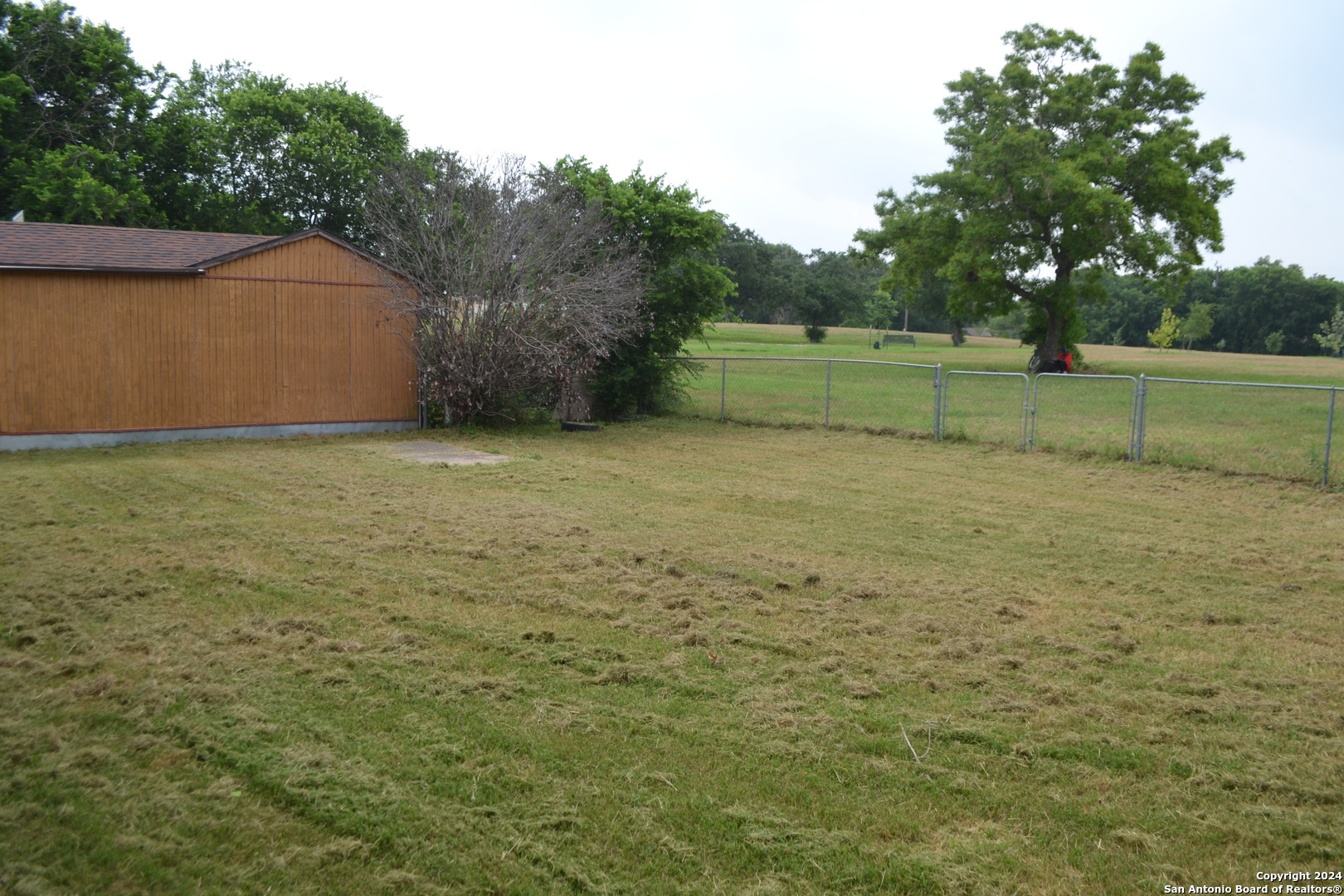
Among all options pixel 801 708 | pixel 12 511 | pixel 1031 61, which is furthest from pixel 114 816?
pixel 1031 61

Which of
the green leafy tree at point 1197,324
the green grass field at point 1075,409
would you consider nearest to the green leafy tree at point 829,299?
the green leafy tree at point 1197,324

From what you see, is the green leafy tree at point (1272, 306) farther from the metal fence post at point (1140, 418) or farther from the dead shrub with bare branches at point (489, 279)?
the dead shrub with bare branches at point (489, 279)

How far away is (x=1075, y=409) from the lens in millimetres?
21281

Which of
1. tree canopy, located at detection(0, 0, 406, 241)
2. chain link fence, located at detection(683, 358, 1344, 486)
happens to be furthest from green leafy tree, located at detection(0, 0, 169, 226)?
chain link fence, located at detection(683, 358, 1344, 486)

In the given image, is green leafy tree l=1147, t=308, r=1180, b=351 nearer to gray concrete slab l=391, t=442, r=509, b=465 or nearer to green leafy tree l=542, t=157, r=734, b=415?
green leafy tree l=542, t=157, r=734, b=415

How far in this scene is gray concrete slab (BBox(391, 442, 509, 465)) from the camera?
13.2 m

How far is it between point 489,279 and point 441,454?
3631mm

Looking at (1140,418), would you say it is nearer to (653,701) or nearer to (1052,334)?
(653,701)

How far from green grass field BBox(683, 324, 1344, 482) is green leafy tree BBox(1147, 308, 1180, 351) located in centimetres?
3688

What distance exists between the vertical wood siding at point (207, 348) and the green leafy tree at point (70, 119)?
1468cm

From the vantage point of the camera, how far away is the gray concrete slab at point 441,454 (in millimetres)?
13188

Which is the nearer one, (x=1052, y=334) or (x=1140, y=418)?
(x=1140, y=418)

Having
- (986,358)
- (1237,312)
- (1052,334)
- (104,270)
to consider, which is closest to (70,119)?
(104,270)

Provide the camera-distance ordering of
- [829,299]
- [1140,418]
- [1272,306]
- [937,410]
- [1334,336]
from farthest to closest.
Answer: [1272,306] < [829,299] < [1334,336] < [937,410] < [1140,418]
